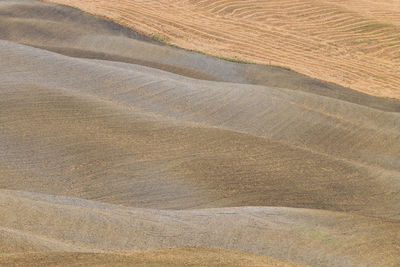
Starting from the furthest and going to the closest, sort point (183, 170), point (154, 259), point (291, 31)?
point (291, 31) → point (183, 170) → point (154, 259)

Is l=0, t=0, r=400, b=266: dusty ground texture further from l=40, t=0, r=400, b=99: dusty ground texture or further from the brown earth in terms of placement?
l=40, t=0, r=400, b=99: dusty ground texture

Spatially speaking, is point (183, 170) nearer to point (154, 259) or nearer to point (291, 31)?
point (154, 259)

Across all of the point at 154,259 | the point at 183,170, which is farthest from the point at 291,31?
the point at 154,259

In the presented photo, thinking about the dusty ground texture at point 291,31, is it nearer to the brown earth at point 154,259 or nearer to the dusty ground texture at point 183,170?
the dusty ground texture at point 183,170

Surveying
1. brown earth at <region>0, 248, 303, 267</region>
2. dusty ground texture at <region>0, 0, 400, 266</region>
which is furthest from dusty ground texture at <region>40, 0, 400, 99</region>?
brown earth at <region>0, 248, 303, 267</region>

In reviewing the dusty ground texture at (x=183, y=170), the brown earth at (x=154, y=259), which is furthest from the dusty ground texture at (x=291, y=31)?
the brown earth at (x=154, y=259)
